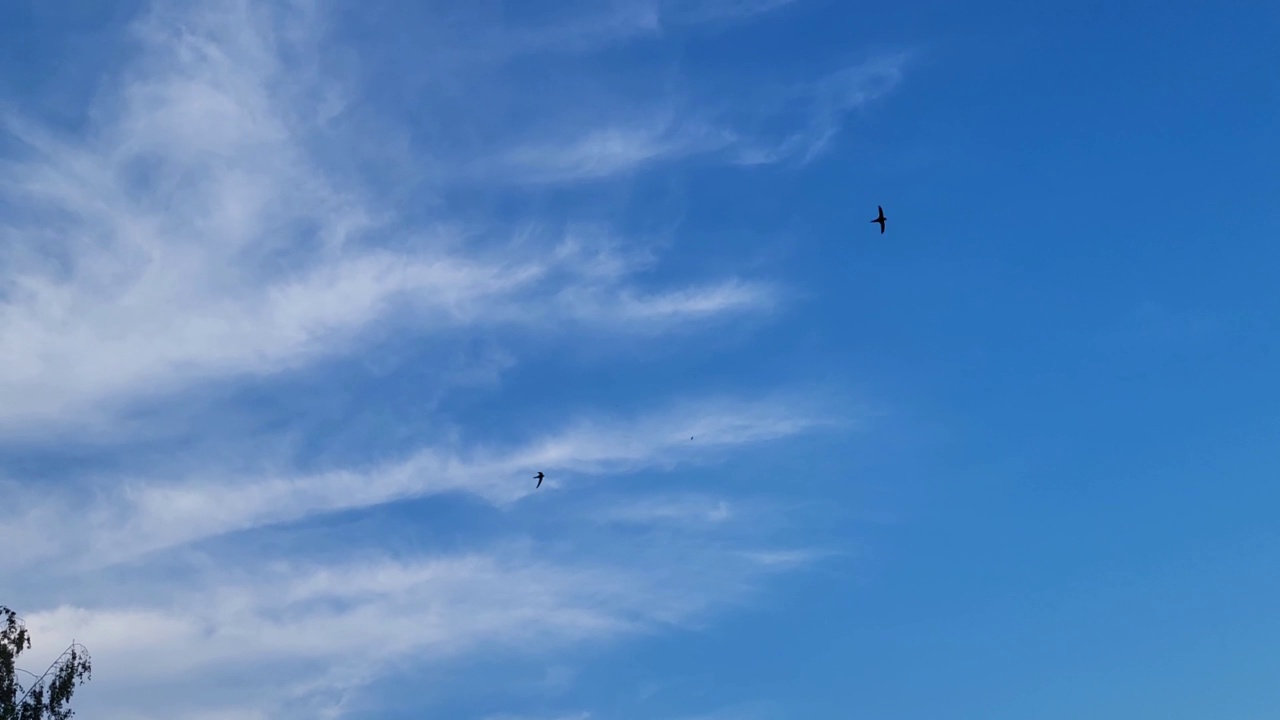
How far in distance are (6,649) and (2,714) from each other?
287 centimetres

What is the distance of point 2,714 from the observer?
65062mm

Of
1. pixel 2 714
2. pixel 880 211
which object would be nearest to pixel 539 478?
pixel 880 211

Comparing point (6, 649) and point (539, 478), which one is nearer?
point (6, 649)

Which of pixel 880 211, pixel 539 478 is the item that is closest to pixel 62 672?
pixel 539 478

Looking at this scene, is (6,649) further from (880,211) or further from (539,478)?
(880,211)

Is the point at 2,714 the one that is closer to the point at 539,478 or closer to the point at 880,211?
the point at 539,478

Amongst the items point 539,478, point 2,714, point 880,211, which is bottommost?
point 2,714

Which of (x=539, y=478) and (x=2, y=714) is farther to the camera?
(x=539, y=478)

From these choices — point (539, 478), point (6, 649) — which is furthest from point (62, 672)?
point (539, 478)

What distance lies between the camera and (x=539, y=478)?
80.8m

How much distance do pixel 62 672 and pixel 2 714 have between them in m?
3.46

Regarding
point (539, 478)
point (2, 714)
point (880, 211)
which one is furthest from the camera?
point (539, 478)

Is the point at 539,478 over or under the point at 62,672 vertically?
over

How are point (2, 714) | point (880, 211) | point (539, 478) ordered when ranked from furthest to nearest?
1. point (539, 478)
2. point (880, 211)
3. point (2, 714)
